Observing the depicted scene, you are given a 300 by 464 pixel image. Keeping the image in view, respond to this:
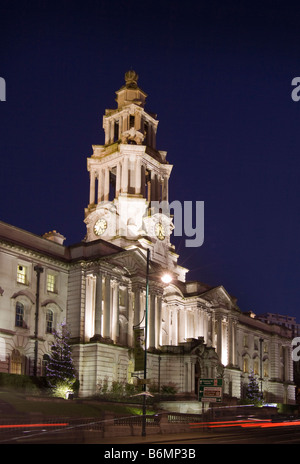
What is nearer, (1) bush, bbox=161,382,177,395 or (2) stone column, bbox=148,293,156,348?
(1) bush, bbox=161,382,177,395

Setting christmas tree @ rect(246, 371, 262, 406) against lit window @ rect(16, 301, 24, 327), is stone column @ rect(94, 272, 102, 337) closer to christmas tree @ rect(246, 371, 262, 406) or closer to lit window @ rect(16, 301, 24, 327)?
lit window @ rect(16, 301, 24, 327)

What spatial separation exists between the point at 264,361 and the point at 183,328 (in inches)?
1106

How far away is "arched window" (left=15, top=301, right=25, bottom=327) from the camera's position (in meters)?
55.6

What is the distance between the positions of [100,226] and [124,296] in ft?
52.3

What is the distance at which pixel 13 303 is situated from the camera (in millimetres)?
55094

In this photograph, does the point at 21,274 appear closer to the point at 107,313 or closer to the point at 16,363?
the point at 16,363

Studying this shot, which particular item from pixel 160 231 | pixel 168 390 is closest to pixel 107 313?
pixel 168 390

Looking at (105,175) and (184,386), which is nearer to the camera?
(184,386)

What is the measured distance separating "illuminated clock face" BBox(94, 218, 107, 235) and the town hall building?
0.47 feet

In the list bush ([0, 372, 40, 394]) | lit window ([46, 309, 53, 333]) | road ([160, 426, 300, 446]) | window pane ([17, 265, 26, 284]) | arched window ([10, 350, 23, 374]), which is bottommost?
road ([160, 426, 300, 446])

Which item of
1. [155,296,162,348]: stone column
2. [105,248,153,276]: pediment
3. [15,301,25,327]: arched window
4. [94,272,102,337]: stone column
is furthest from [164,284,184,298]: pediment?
[15,301,25,327]: arched window
